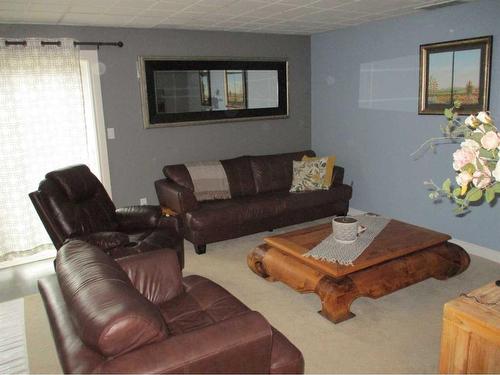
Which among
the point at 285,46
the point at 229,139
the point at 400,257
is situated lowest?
the point at 400,257

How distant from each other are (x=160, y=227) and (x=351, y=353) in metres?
1.91

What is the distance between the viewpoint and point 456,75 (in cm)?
410

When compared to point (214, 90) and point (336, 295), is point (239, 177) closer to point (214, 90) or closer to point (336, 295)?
point (214, 90)

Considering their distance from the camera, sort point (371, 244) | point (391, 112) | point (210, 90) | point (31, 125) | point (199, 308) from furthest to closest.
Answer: point (210, 90) → point (391, 112) → point (31, 125) → point (371, 244) → point (199, 308)

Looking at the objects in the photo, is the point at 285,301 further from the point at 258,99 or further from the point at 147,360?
the point at 258,99

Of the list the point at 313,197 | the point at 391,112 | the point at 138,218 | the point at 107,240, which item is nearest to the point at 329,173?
the point at 313,197

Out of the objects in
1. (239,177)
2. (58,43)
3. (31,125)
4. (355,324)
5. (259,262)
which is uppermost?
(58,43)

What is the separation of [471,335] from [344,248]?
1358mm

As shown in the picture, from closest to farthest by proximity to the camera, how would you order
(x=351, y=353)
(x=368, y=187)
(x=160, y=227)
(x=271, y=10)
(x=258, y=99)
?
1. (x=351, y=353)
2. (x=160, y=227)
3. (x=271, y=10)
4. (x=368, y=187)
5. (x=258, y=99)

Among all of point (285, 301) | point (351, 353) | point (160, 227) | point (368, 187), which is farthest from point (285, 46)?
point (351, 353)

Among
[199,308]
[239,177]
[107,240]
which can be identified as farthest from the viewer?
[239,177]

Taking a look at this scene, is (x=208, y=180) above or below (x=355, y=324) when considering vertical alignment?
above

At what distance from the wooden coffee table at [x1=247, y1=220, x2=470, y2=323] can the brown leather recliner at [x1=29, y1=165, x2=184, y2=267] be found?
841 millimetres

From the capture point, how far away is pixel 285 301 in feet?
10.8
